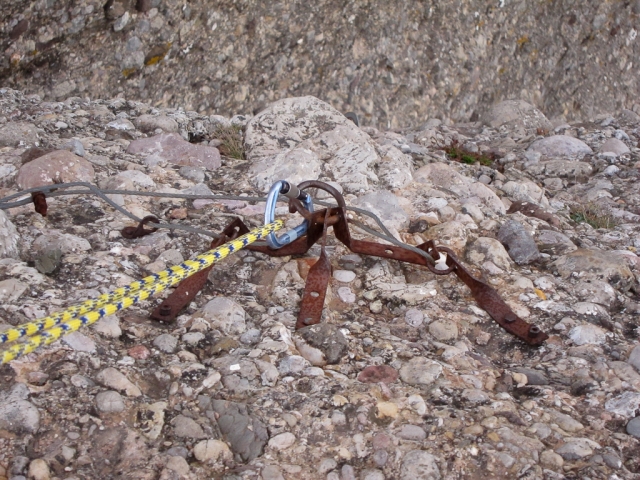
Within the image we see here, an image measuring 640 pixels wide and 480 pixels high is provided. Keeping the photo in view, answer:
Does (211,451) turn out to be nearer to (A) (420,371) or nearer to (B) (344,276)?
(A) (420,371)

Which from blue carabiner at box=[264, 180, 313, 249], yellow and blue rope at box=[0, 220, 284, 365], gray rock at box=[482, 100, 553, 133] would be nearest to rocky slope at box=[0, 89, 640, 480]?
blue carabiner at box=[264, 180, 313, 249]

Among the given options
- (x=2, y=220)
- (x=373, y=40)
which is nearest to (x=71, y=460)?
(x=2, y=220)

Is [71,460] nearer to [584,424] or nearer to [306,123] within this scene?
[584,424]

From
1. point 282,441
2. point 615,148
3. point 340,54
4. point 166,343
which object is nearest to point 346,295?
point 166,343

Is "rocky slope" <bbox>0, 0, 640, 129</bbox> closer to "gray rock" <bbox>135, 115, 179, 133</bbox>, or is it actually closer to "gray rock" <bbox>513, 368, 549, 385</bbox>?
"gray rock" <bbox>135, 115, 179, 133</bbox>

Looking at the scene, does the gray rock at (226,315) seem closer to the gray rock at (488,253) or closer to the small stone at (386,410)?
the small stone at (386,410)
